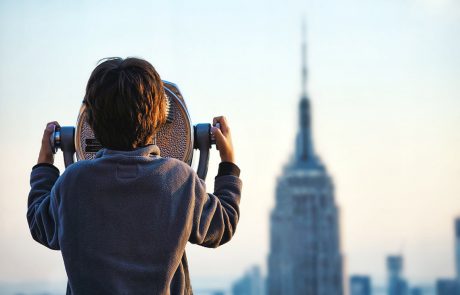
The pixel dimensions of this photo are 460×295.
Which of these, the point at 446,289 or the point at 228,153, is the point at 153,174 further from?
the point at 446,289

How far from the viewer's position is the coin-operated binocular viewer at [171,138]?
179 centimetres

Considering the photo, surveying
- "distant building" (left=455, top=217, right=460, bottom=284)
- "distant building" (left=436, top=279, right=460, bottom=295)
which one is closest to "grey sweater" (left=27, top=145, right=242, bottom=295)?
"distant building" (left=436, top=279, right=460, bottom=295)

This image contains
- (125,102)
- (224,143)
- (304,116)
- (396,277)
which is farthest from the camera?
(396,277)

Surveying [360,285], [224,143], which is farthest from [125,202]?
[360,285]

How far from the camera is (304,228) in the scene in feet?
256

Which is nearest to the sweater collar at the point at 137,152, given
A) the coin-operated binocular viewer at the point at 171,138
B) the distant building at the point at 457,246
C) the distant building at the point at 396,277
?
the coin-operated binocular viewer at the point at 171,138

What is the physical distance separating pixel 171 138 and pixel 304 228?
76627mm

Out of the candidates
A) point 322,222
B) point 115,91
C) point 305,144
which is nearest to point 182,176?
point 115,91

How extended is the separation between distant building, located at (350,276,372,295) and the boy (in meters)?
84.4

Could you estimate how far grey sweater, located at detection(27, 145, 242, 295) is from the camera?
1598 mm

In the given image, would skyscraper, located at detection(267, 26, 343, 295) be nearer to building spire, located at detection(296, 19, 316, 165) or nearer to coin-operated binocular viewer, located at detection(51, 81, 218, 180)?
building spire, located at detection(296, 19, 316, 165)

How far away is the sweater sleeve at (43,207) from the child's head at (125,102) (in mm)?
122

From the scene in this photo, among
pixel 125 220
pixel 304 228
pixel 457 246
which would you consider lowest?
pixel 457 246

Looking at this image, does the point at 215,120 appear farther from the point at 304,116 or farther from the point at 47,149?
the point at 304,116
